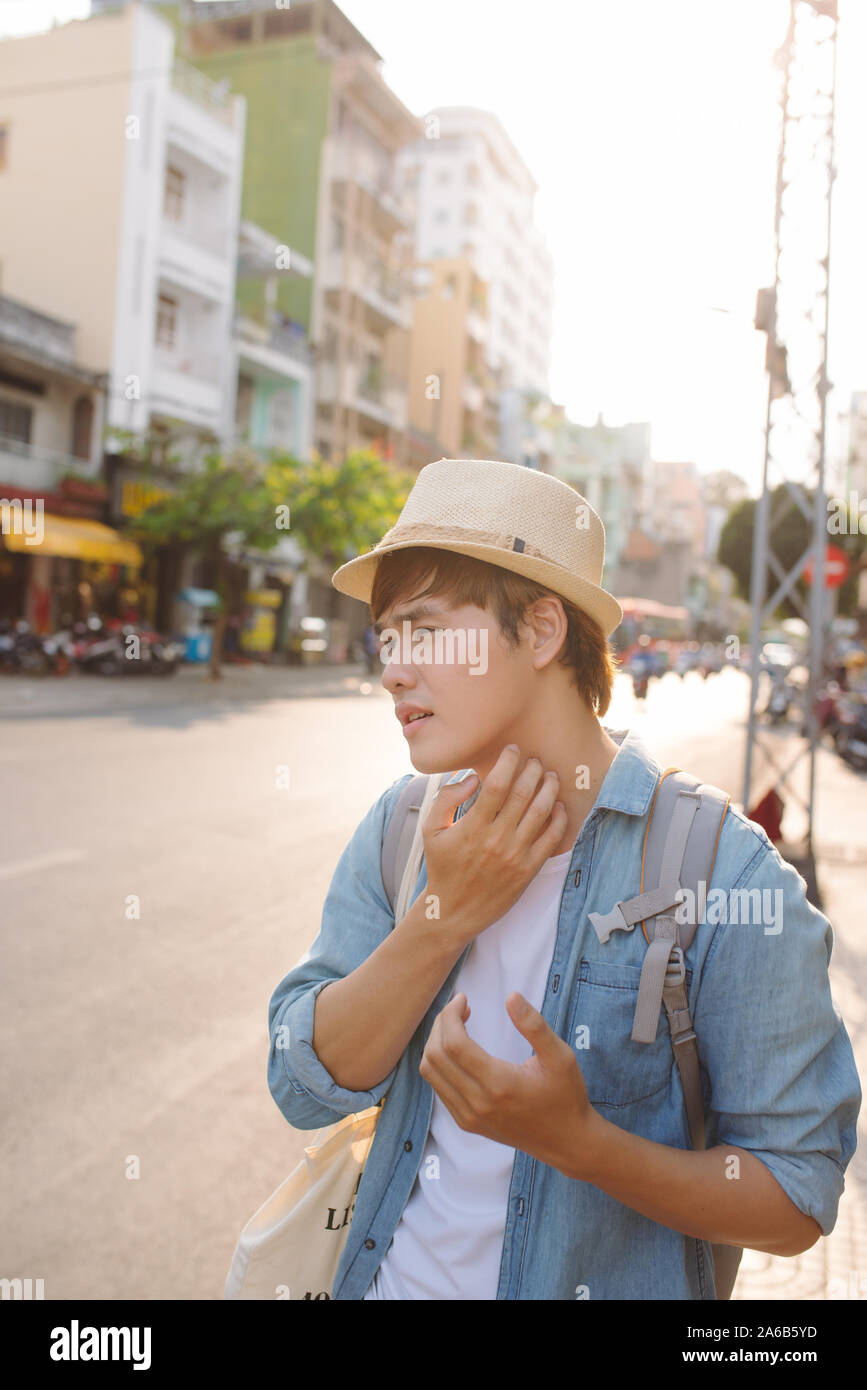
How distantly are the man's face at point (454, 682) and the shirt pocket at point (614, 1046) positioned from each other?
0.34 meters

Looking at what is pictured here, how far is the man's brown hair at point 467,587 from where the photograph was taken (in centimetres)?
159

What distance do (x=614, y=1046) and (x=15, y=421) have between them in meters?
25.0

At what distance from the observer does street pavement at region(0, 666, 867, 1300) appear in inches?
122

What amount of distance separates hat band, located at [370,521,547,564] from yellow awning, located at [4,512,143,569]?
22002 millimetres

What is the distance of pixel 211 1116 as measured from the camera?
3.83 m

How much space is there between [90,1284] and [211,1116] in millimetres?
1001

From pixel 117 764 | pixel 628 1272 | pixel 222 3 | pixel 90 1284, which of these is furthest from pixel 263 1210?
pixel 222 3

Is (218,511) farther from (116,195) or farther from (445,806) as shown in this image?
(445,806)

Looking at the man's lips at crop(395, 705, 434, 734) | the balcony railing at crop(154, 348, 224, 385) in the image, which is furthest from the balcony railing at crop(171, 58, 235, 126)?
the man's lips at crop(395, 705, 434, 734)

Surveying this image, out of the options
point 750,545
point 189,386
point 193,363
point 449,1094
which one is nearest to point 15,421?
point 189,386

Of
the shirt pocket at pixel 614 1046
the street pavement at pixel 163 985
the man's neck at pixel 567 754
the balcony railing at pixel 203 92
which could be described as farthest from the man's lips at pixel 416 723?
the balcony railing at pixel 203 92

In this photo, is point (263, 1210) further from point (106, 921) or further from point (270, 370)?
point (270, 370)

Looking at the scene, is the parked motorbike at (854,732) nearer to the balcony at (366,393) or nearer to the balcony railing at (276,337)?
the balcony railing at (276,337)

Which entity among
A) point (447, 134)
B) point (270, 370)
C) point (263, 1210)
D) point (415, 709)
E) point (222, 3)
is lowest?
point (263, 1210)
